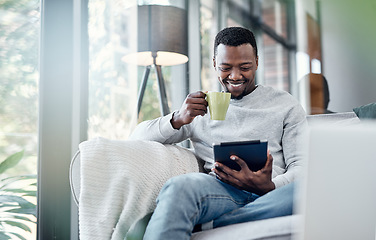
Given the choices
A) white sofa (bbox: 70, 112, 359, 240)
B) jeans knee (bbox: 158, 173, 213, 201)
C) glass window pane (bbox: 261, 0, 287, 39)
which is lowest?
white sofa (bbox: 70, 112, 359, 240)

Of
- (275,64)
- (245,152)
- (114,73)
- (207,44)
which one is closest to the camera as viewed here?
(245,152)

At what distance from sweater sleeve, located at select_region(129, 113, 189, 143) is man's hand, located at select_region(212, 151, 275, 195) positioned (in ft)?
1.14

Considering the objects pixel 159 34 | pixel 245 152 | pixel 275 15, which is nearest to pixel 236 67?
pixel 245 152

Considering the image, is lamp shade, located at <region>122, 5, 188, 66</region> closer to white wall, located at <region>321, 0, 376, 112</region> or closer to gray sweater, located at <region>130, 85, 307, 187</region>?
gray sweater, located at <region>130, 85, 307, 187</region>

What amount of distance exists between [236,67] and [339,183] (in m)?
0.89

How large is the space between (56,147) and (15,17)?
2.02ft

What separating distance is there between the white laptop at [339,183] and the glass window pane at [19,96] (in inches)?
53.8

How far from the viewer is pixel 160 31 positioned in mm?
2203

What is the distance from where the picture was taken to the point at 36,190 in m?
1.78

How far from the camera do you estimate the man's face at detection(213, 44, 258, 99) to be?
1.52m

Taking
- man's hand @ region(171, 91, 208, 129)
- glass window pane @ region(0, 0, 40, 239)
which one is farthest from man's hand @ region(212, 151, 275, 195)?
glass window pane @ region(0, 0, 40, 239)

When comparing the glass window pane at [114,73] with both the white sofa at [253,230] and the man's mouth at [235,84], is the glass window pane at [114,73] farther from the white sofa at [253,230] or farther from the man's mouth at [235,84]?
the white sofa at [253,230]

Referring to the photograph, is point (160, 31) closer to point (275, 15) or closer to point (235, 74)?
point (235, 74)

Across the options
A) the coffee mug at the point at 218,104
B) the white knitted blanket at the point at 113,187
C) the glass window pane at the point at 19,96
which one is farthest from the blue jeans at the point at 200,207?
the glass window pane at the point at 19,96
